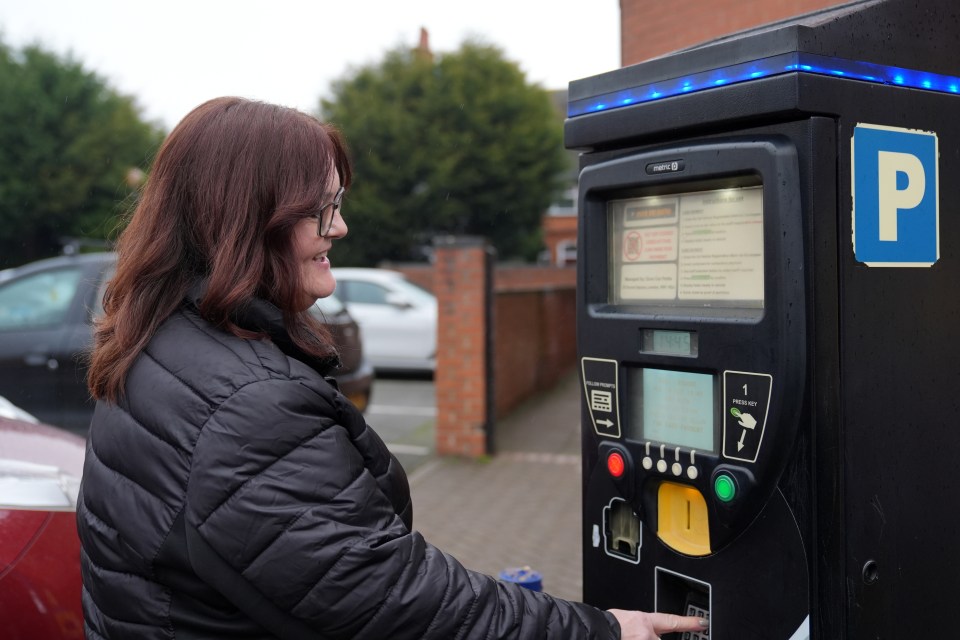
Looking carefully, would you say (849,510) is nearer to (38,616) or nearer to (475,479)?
(38,616)

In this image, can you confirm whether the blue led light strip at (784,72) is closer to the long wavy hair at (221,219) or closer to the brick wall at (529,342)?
the long wavy hair at (221,219)

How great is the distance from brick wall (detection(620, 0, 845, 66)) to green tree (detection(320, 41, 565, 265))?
66.3ft

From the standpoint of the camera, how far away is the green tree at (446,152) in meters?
24.9

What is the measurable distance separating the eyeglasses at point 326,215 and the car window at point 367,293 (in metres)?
10.2

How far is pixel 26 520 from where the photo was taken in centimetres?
241

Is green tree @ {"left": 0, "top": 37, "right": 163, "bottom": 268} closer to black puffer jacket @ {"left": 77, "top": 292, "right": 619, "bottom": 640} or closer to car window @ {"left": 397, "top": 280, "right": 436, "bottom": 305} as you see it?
car window @ {"left": 397, "top": 280, "right": 436, "bottom": 305}

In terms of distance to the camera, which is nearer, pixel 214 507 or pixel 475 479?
pixel 214 507

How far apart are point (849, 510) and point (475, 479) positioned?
16.4ft

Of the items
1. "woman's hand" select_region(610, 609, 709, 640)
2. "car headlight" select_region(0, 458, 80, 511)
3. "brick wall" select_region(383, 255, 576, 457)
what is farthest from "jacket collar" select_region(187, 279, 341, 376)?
"brick wall" select_region(383, 255, 576, 457)

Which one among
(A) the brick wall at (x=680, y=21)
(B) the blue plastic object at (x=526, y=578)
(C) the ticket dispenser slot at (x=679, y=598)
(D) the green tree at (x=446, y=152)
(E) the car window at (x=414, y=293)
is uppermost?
(D) the green tree at (x=446, y=152)

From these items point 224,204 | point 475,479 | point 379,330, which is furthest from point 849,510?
point 379,330

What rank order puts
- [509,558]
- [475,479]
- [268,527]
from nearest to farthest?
[268,527] → [509,558] → [475,479]

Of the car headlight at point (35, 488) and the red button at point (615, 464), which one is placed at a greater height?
the red button at point (615, 464)

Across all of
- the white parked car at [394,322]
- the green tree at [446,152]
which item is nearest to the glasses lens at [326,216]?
the white parked car at [394,322]
